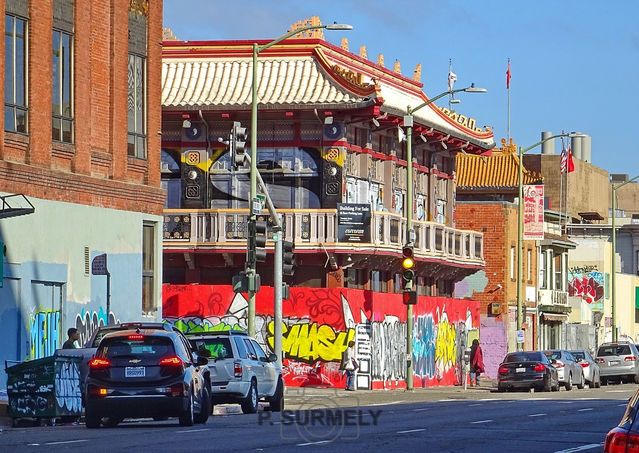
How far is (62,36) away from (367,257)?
59.5 feet

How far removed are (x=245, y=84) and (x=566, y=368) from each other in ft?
47.6

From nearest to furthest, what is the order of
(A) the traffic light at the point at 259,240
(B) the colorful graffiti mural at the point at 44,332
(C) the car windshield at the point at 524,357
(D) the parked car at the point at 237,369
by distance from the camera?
(D) the parked car at the point at 237,369, (B) the colorful graffiti mural at the point at 44,332, (A) the traffic light at the point at 259,240, (C) the car windshield at the point at 524,357

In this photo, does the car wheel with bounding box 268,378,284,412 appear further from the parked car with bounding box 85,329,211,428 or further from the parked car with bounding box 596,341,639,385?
the parked car with bounding box 596,341,639,385

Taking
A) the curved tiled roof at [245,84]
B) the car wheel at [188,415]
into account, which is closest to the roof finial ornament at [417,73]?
the curved tiled roof at [245,84]

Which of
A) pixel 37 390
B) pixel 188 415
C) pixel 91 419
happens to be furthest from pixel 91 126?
pixel 188 415

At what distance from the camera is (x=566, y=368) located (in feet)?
179

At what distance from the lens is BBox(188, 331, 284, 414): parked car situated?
31.7 m

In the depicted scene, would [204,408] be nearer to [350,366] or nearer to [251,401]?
[251,401]

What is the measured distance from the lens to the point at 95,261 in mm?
38688

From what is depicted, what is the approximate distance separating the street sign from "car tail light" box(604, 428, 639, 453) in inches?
1107

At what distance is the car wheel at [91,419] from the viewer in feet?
85.1

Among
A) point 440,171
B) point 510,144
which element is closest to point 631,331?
point 510,144

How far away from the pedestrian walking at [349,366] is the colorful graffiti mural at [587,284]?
3861cm

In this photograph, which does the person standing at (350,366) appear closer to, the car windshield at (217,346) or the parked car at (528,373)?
the parked car at (528,373)
